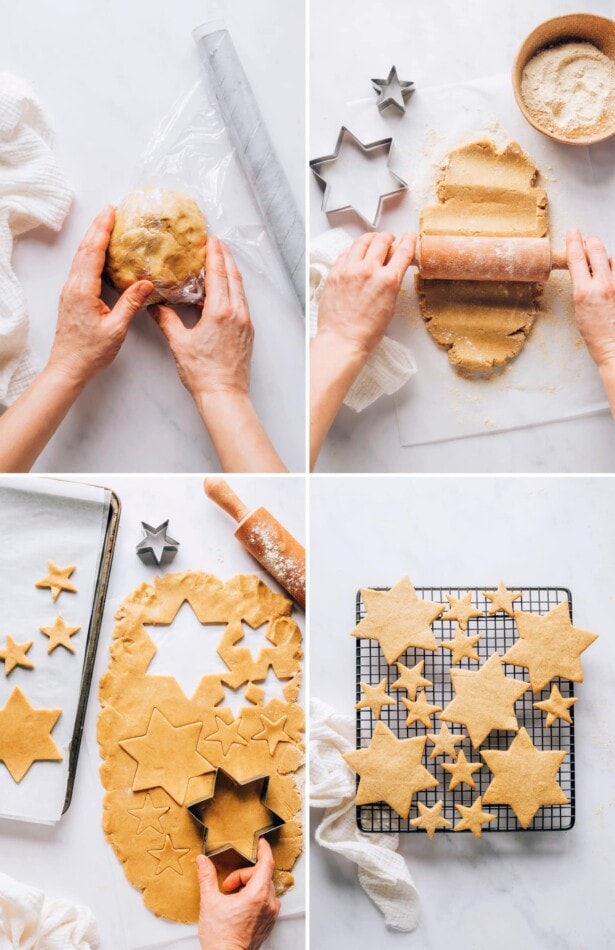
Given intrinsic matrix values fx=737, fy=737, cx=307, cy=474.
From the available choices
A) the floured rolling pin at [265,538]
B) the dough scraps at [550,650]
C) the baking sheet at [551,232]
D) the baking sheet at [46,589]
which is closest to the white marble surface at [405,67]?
the baking sheet at [551,232]

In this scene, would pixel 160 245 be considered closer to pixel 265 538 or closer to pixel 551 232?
pixel 265 538

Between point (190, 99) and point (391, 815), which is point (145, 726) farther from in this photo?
point (190, 99)

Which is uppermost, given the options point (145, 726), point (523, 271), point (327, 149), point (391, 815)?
point (327, 149)

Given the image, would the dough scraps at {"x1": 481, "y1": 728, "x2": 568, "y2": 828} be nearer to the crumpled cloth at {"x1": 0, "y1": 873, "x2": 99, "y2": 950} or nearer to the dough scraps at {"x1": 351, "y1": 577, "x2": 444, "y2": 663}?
the dough scraps at {"x1": 351, "y1": 577, "x2": 444, "y2": 663}

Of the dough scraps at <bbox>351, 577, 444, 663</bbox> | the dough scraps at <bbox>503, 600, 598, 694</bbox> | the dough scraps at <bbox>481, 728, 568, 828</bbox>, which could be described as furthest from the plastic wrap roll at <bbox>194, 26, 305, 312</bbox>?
the dough scraps at <bbox>481, 728, 568, 828</bbox>

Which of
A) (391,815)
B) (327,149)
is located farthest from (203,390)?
(391,815)

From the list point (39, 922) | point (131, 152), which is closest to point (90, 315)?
point (131, 152)
